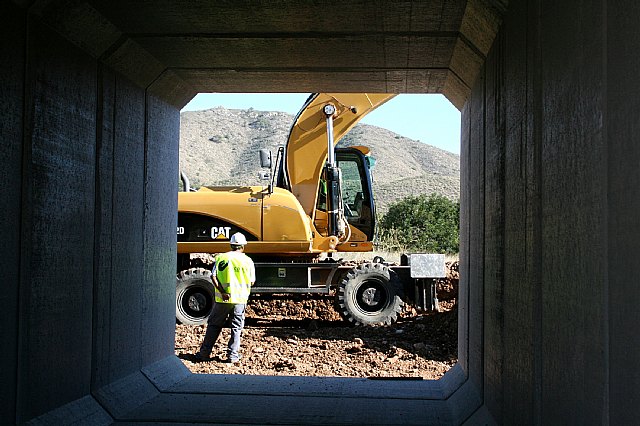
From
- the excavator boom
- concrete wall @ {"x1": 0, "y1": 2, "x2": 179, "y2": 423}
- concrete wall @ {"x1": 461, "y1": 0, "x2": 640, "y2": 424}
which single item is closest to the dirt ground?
the excavator boom

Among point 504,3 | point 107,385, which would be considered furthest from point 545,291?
point 107,385

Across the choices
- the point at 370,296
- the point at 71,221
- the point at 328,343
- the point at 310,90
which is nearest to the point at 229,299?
the point at 328,343

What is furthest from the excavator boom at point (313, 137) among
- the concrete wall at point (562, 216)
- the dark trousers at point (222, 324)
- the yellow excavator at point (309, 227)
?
the concrete wall at point (562, 216)

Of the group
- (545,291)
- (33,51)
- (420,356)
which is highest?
(33,51)

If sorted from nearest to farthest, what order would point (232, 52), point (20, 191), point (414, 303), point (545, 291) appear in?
1. point (545, 291)
2. point (20, 191)
3. point (232, 52)
4. point (414, 303)

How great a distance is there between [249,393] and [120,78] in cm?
264

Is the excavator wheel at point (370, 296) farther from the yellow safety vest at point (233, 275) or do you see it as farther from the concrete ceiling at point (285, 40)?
the concrete ceiling at point (285, 40)

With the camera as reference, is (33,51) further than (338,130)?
No

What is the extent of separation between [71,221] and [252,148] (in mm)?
93648

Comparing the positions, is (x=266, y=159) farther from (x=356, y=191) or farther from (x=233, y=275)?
(x=233, y=275)

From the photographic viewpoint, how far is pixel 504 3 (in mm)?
4562

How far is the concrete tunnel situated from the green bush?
29254 mm

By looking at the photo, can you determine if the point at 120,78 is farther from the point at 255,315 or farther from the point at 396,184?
the point at 396,184

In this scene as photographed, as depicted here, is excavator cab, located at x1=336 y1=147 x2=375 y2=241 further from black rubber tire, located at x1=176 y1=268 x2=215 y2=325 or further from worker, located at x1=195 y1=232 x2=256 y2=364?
worker, located at x1=195 y1=232 x2=256 y2=364
